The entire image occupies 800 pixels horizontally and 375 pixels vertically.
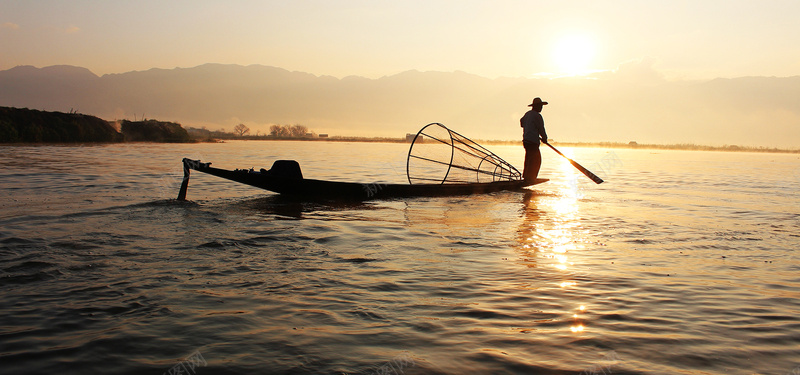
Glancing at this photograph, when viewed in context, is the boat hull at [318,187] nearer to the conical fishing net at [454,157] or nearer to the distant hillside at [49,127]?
the conical fishing net at [454,157]

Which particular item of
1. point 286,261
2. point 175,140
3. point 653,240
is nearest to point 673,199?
point 653,240

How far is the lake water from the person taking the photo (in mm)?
3533

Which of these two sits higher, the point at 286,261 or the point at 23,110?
the point at 23,110

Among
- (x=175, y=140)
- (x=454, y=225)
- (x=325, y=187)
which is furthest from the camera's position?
(x=175, y=140)

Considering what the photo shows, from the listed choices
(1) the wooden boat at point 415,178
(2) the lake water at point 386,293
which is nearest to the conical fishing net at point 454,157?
(1) the wooden boat at point 415,178

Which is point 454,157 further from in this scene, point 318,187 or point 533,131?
point 318,187

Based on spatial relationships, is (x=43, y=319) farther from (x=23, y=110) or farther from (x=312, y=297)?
(x=23, y=110)

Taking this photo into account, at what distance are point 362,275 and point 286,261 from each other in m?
1.14

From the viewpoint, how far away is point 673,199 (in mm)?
14688

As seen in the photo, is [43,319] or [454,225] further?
[454,225]

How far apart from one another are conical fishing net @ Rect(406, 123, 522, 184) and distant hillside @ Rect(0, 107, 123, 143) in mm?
36955

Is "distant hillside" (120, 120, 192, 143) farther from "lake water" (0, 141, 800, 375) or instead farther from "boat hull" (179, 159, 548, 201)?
"lake water" (0, 141, 800, 375)

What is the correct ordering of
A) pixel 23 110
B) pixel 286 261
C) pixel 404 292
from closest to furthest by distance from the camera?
pixel 404 292
pixel 286 261
pixel 23 110

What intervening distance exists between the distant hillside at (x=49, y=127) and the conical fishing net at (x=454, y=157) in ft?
121
